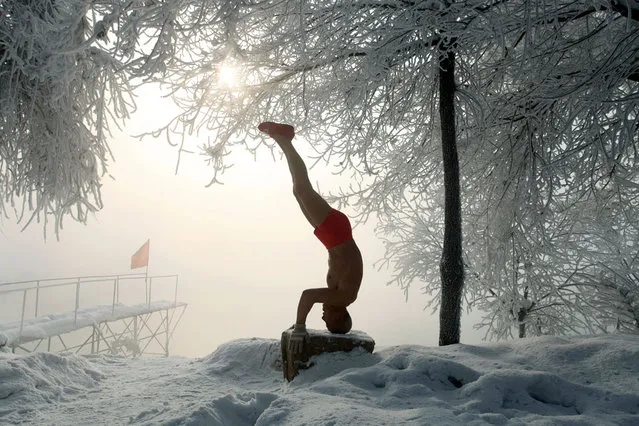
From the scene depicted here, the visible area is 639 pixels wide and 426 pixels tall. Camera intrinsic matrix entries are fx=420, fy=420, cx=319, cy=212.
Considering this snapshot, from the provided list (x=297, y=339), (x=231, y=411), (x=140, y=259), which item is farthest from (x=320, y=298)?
(x=140, y=259)

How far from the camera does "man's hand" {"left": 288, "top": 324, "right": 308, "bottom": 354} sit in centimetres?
360

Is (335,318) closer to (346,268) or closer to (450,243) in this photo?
(346,268)

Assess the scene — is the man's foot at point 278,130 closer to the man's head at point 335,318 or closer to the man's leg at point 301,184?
the man's leg at point 301,184

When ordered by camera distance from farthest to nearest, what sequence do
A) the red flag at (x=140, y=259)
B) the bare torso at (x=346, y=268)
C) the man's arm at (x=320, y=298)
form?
the red flag at (x=140, y=259)
the bare torso at (x=346, y=268)
the man's arm at (x=320, y=298)

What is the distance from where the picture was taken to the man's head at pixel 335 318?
3.92 metres

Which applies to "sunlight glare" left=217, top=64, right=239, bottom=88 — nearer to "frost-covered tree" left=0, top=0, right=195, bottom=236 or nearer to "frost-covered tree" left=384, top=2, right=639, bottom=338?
"frost-covered tree" left=0, top=0, right=195, bottom=236

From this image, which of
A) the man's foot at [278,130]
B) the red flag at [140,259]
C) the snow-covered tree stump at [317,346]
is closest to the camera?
the snow-covered tree stump at [317,346]

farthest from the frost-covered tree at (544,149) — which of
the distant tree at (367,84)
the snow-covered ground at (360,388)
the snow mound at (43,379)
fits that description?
the snow mound at (43,379)

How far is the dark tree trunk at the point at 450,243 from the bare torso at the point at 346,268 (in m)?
1.81

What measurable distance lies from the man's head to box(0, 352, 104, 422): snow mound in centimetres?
222

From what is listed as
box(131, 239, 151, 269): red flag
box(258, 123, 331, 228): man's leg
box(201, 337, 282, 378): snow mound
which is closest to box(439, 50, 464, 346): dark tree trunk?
box(258, 123, 331, 228): man's leg

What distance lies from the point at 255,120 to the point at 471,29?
4.02 metres

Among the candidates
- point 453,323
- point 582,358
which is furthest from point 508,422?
point 453,323

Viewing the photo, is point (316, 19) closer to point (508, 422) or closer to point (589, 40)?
point (589, 40)
